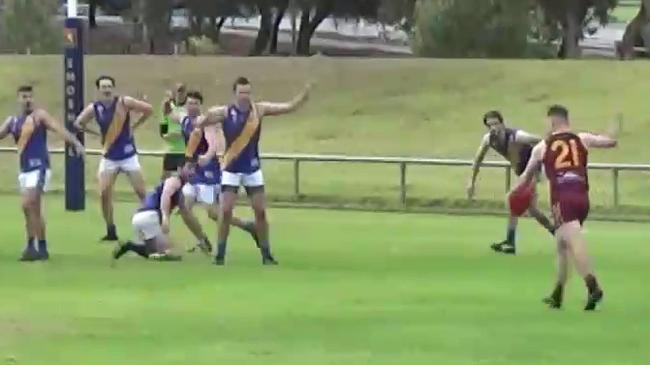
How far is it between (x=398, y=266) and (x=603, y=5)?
4806cm

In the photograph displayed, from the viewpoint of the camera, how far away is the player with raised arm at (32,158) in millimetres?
19297

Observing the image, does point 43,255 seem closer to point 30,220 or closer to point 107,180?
point 30,220

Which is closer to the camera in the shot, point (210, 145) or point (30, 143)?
point (30, 143)

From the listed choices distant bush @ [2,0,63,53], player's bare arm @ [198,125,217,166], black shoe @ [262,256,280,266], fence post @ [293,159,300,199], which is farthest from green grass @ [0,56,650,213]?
black shoe @ [262,256,280,266]

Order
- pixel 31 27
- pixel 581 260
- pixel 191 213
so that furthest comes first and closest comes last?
Result: pixel 31 27, pixel 191 213, pixel 581 260

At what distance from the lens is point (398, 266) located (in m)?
19.2

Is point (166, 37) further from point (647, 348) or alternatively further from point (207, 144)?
point (647, 348)

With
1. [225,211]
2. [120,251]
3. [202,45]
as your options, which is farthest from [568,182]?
[202,45]

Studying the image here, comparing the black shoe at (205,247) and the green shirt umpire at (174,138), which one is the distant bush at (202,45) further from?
the black shoe at (205,247)

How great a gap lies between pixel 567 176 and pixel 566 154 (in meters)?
0.19

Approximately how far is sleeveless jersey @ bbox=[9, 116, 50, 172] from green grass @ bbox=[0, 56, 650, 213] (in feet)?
42.0

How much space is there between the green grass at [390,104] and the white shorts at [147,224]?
12290mm

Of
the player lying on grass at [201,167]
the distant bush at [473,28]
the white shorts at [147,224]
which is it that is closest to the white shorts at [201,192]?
the player lying on grass at [201,167]

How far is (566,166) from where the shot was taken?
48.8ft
